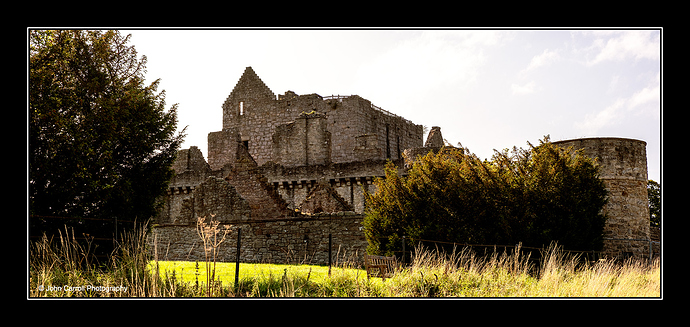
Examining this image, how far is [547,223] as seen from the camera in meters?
13.0

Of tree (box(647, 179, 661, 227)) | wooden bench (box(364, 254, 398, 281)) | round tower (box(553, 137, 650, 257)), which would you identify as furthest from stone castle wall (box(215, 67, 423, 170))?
wooden bench (box(364, 254, 398, 281))

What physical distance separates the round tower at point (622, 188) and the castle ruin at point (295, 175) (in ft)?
0.09

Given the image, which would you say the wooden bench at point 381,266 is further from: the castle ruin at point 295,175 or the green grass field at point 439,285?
the castle ruin at point 295,175

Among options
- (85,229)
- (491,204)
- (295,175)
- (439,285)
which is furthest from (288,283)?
(295,175)

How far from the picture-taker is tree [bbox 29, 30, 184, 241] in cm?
907

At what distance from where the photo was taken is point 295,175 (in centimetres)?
2486

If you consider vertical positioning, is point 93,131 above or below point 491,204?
above

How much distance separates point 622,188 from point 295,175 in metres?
13.2

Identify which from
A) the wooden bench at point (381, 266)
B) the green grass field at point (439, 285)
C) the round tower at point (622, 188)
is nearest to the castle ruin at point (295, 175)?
the round tower at point (622, 188)

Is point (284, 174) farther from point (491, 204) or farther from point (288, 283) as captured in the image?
point (288, 283)

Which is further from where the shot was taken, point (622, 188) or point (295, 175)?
point (295, 175)

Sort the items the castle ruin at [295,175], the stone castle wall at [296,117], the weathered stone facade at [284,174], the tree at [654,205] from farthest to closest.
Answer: the stone castle wall at [296,117] → the tree at [654,205] → the weathered stone facade at [284,174] → the castle ruin at [295,175]

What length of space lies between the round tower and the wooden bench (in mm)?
6442

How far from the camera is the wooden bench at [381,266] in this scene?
416 inches
